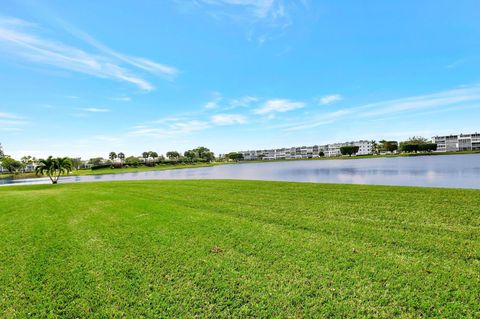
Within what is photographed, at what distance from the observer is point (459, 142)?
445 feet

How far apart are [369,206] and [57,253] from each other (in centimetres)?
929

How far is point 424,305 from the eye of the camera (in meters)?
3.29

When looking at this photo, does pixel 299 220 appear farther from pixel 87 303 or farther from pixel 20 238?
pixel 20 238

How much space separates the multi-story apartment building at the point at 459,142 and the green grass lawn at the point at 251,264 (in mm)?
166316

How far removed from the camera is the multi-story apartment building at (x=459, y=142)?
130250mm

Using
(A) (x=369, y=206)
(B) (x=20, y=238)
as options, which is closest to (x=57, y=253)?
(B) (x=20, y=238)

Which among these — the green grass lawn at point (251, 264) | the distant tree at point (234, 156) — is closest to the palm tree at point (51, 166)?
the green grass lawn at point (251, 264)

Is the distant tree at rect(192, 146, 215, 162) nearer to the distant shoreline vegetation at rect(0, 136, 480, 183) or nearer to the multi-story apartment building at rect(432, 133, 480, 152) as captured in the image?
the distant shoreline vegetation at rect(0, 136, 480, 183)

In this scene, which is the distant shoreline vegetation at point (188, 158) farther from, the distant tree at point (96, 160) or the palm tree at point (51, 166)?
the palm tree at point (51, 166)

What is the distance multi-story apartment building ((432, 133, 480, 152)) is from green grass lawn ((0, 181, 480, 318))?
546 ft

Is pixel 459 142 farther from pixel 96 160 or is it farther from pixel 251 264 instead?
pixel 96 160

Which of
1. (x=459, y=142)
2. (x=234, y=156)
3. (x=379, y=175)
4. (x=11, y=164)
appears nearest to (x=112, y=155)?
(x=11, y=164)

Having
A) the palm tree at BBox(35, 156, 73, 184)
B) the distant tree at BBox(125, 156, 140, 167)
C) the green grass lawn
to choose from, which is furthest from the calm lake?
the distant tree at BBox(125, 156, 140, 167)

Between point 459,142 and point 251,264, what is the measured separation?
7007 inches
